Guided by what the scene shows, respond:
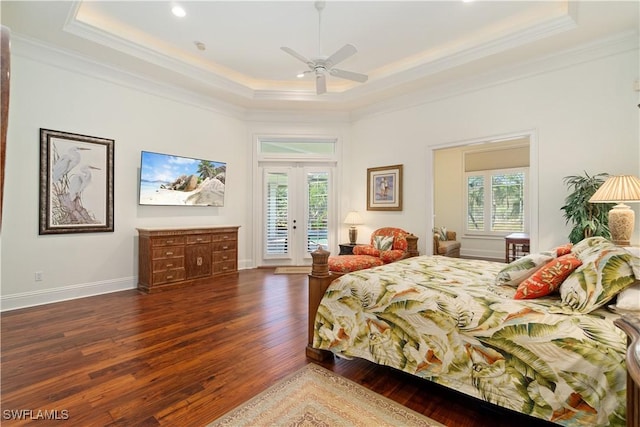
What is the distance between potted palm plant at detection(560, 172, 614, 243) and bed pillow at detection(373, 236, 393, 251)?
2.32 metres

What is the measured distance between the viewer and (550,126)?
417cm

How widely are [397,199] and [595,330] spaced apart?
168 inches

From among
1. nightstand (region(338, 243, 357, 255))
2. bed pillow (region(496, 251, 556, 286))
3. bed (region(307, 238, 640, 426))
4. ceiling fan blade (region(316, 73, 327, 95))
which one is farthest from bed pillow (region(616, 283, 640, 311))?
nightstand (region(338, 243, 357, 255))

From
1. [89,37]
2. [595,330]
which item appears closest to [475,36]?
[595,330]

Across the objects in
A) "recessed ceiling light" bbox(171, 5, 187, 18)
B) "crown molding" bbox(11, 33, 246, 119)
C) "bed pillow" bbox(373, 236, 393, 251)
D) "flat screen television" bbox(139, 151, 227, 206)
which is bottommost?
"bed pillow" bbox(373, 236, 393, 251)

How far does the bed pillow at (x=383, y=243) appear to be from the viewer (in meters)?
5.22

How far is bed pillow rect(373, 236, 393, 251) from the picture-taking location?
5216 millimetres

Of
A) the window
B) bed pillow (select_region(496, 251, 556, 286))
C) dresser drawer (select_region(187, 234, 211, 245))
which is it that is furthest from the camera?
the window

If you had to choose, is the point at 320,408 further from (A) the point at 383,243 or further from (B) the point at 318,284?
(A) the point at 383,243

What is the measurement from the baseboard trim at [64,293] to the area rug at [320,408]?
354 cm

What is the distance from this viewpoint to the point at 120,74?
461cm

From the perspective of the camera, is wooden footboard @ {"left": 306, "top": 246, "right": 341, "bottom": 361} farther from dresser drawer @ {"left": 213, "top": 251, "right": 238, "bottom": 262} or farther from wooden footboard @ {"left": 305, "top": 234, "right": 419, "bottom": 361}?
dresser drawer @ {"left": 213, "top": 251, "right": 238, "bottom": 262}

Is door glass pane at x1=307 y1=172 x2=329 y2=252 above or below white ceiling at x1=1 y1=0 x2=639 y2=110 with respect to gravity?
below

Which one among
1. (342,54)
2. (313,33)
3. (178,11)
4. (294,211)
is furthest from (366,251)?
(178,11)
